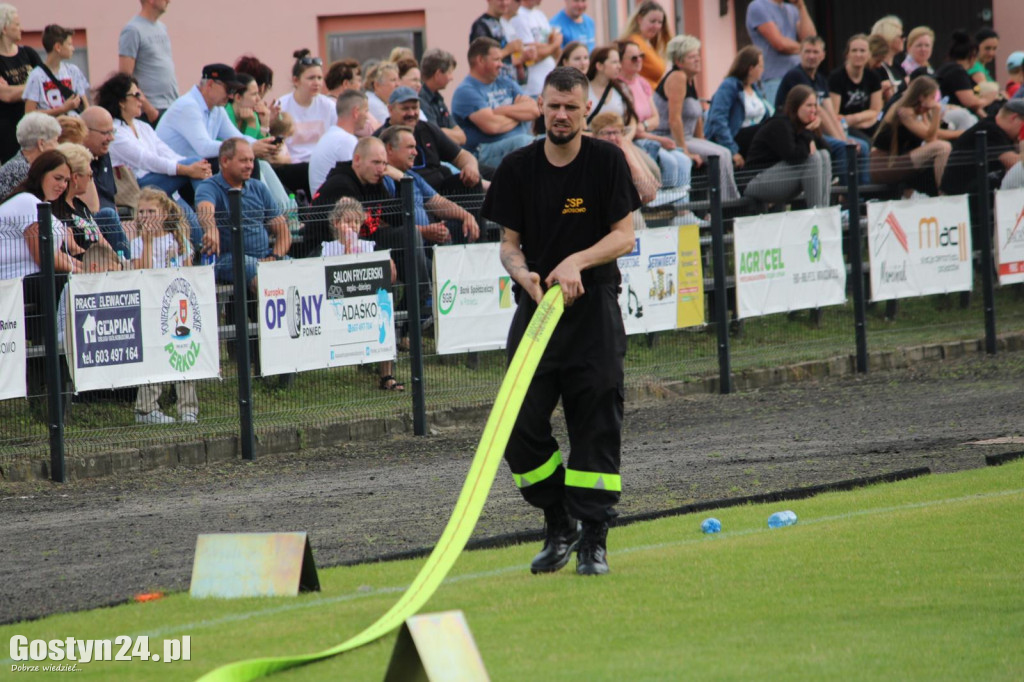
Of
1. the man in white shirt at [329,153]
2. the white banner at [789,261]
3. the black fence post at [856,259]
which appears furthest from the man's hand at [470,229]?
the black fence post at [856,259]

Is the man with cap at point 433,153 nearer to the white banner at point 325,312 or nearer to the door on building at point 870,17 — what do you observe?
the white banner at point 325,312

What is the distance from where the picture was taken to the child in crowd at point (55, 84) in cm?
1432

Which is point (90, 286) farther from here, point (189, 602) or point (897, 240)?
point (897, 240)

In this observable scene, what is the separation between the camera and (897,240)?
17.4 metres

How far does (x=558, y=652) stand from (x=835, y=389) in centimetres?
1069

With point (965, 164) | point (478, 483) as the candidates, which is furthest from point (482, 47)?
point (478, 483)

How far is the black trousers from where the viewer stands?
7.34m

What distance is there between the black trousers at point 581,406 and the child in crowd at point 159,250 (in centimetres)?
571

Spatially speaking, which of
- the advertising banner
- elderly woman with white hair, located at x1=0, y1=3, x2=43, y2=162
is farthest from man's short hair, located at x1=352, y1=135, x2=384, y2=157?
the advertising banner

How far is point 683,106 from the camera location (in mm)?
18156

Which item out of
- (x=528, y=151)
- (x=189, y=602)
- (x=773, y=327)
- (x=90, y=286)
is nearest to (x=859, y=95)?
(x=773, y=327)

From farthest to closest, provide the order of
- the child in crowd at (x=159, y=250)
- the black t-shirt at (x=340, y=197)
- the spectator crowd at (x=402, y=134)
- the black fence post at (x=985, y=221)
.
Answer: the black fence post at (x=985, y=221)
the black t-shirt at (x=340, y=197)
the spectator crowd at (x=402, y=134)
the child in crowd at (x=159, y=250)

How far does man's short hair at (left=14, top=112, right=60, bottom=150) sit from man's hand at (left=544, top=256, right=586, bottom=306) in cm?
679

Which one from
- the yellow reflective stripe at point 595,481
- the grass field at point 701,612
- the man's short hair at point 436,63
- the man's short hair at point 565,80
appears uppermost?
the man's short hair at point 436,63
